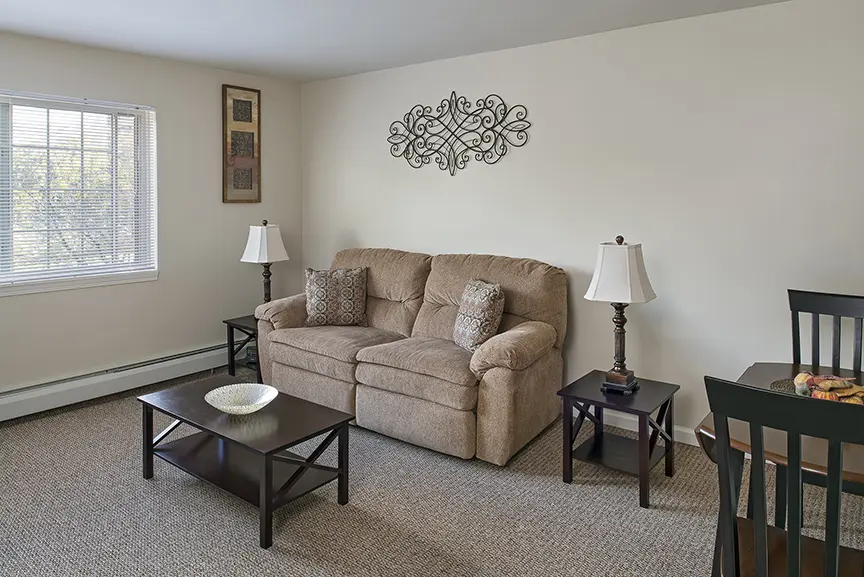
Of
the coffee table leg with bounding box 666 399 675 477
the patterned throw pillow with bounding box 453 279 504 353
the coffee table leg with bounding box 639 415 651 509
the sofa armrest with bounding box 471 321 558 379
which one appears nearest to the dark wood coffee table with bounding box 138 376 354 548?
the sofa armrest with bounding box 471 321 558 379

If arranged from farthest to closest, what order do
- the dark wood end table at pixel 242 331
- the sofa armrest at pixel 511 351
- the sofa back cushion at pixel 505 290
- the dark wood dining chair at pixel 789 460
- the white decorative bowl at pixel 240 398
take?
1. the dark wood end table at pixel 242 331
2. the sofa back cushion at pixel 505 290
3. the sofa armrest at pixel 511 351
4. the white decorative bowl at pixel 240 398
5. the dark wood dining chair at pixel 789 460

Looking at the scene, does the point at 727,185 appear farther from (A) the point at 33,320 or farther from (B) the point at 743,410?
(A) the point at 33,320

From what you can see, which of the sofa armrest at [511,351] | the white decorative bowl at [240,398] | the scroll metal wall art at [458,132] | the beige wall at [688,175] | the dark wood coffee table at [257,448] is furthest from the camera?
the scroll metal wall art at [458,132]

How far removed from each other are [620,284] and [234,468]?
81.0 inches

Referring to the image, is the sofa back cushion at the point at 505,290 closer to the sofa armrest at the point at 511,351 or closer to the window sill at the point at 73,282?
the sofa armrest at the point at 511,351

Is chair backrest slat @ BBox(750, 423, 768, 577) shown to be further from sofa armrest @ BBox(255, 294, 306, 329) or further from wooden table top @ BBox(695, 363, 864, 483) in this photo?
sofa armrest @ BBox(255, 294, 306, 329)

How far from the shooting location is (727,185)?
3.28m

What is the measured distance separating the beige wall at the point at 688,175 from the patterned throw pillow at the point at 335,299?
76 cm

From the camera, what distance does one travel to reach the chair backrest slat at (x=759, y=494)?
54.7 inches

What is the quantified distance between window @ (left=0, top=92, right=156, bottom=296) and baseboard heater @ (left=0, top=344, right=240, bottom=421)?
64cm

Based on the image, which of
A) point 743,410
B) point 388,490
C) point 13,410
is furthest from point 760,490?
point 13,410

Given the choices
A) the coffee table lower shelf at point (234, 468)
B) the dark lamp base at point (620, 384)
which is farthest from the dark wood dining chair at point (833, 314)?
the coffee table lower shelf at point (234, 468)

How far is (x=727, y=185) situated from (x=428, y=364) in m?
1.88

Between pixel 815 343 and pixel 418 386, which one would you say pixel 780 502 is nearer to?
pixel 815 343
